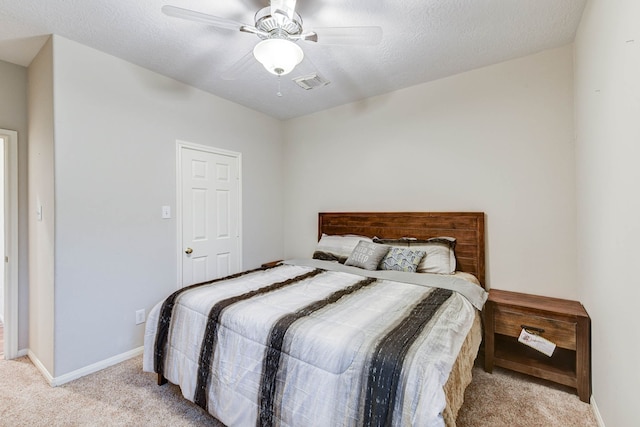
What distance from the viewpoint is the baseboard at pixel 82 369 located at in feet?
6.82

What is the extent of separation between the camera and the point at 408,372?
43.4 inches

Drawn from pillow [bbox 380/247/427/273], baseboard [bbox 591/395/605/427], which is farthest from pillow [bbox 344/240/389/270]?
baseboard [bbox 591/395/605/427]

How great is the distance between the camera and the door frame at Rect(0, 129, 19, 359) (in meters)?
2.42

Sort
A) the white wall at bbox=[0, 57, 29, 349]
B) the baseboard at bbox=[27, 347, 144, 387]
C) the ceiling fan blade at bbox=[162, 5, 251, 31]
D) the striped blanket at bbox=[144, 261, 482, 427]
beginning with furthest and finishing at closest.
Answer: the white wall at bbox=[0, 57, 29, 349]
the baseboard at bbox=[27, 347, 144, 387]
the ceiling fan blade at bbox=[162, 5, 251, 31]
the striped blanket at bbox=[144, 261, 482, 427]

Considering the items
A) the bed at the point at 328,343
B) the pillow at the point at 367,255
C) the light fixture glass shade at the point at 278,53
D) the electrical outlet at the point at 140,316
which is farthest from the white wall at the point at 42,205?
the pillow at the point at 367,255

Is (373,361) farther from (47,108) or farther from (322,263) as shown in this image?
(47,108)

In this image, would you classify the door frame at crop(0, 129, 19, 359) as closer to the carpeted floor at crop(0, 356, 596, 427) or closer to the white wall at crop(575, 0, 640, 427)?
the carpeted floor at crop(0, 356, 596, 427)

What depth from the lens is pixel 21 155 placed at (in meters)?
2.46

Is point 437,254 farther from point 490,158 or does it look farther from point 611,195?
point 611,195

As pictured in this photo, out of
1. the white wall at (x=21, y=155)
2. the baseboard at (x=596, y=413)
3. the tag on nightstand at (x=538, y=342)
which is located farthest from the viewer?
the white wall at (x=21, y=155)

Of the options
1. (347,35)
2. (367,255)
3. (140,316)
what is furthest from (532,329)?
(140,316)

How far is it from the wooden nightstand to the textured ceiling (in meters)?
1.98

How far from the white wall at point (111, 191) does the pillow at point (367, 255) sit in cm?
176

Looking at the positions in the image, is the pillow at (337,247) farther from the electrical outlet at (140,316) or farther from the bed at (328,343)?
the electrical outlet at (140,316)
